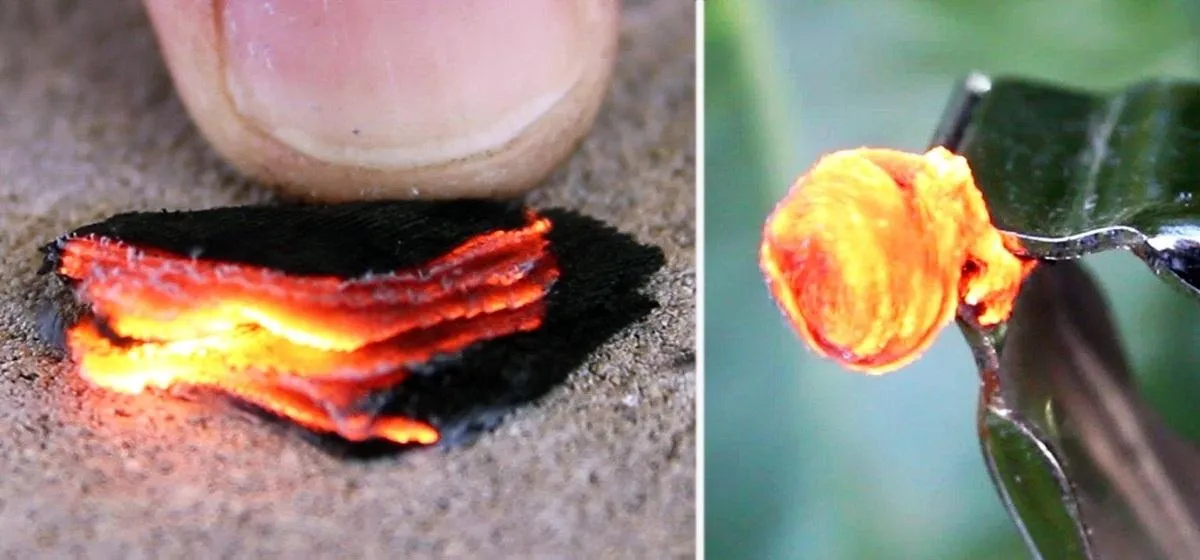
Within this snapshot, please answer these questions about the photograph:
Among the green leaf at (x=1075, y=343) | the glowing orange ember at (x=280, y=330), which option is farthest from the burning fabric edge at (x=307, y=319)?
the green leaf at (x=1075, y=343)

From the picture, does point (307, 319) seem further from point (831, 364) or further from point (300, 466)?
point (831, 364)

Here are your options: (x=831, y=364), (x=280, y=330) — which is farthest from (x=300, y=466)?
(x=831, y=364)

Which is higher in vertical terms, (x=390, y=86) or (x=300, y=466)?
(x=390, y=86)

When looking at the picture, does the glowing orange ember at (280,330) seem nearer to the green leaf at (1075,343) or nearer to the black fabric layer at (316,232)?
the black fabric layer at (316,232)

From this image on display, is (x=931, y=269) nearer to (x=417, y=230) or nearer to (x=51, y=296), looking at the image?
A: (x=417, y=230)

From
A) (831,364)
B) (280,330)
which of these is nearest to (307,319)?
(280,330)

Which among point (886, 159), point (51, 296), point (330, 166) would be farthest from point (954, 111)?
point (51, 296)
